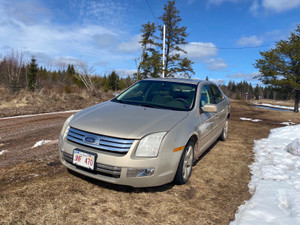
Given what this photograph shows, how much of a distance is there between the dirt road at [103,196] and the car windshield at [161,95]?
119cm

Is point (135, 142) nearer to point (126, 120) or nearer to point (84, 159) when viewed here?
point (126, 120)

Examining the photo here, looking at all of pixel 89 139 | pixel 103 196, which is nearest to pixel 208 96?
pixel 89 139

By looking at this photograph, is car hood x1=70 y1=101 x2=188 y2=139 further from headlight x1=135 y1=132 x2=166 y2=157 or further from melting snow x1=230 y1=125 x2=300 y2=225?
melting snow x1=230 y1=125 x2=300 y2=225

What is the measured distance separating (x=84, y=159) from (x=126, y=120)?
A: 27.5 inches

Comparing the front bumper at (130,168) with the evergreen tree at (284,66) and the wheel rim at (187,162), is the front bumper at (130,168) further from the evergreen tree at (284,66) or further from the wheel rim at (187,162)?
the evergreen tree at (284,66)

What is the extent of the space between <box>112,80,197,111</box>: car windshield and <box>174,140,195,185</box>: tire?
2.13 feet

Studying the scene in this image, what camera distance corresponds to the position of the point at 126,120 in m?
2.78

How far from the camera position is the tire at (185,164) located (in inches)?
112

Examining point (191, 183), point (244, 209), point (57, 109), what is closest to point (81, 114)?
point (191, 183)

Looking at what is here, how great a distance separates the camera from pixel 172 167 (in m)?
2.69

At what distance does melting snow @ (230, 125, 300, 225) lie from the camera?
2.36 meters

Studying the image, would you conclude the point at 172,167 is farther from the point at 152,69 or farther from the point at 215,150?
the point at 152,69

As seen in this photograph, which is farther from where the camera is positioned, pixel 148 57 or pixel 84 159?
pixel 148 57

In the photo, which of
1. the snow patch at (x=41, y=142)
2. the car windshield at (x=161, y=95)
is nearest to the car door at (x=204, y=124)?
the car windshield at (x=161, y=95)
